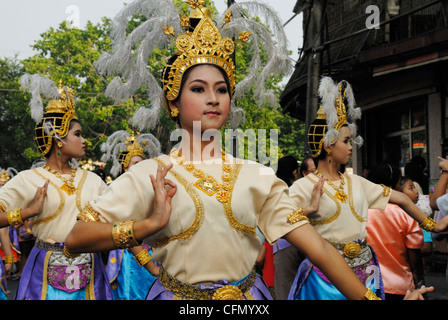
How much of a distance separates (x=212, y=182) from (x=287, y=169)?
189 inches

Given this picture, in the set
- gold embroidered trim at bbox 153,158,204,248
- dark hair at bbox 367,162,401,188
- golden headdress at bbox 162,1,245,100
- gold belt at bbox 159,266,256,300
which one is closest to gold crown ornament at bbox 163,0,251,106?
golden headdress at bbox 162,1,245,100

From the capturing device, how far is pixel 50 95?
18.5ft

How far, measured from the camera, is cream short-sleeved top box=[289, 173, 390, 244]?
15.9 feet

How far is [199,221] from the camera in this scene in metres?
2.56

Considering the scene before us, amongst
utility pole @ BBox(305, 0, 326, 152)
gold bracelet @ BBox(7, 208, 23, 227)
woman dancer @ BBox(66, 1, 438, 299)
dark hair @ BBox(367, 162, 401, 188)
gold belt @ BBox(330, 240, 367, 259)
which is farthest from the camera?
utility pole @ BBox(305, 0, 326, 152)

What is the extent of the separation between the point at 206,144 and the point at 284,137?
37375 millimetres

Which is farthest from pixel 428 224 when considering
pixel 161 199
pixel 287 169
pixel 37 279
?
pixel 37 279

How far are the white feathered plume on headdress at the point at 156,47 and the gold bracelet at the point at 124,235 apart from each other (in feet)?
3.11

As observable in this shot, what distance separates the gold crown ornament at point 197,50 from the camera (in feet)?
9.23

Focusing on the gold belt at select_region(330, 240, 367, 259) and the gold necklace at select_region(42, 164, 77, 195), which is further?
the gold necklace at select_region(42, 164, 77, 195)

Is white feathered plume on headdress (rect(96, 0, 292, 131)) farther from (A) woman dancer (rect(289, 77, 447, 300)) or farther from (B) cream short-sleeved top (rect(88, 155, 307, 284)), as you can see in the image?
(A) woman dancer (rect(289, 77, 447, 300))

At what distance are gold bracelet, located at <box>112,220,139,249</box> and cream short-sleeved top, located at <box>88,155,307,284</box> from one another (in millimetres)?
97

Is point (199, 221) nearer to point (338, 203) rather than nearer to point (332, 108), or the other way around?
point (338, 203)

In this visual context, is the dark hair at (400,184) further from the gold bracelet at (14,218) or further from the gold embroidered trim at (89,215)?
the gold embroidered trim at (89,215)
